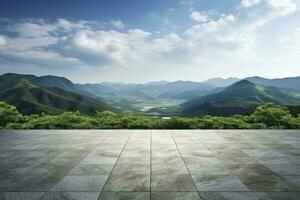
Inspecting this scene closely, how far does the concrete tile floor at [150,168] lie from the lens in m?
5.00

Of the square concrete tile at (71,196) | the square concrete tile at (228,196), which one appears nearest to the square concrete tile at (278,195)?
the square concrete tile at (228,196)

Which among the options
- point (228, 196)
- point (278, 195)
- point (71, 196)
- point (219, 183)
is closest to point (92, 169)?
point (71, 196)

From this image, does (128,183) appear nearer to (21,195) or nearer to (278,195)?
(21,195)

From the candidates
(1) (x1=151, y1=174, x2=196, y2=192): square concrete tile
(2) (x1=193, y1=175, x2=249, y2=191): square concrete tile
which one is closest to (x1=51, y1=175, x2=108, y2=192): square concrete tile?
(1) (x1=151, y1=174, x2=196, y2=192): square concrete tile

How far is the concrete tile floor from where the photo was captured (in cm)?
500

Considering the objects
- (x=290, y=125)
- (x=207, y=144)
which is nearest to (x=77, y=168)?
(x=207, y=144)

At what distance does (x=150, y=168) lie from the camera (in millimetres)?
6555

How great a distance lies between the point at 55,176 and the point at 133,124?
31.8 ft

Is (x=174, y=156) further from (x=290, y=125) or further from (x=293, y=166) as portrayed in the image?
(x=290, y=125)

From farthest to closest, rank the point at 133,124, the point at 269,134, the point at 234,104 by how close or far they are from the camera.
Answer: the point at 234,104, the point at 133,124, the point at 269,134

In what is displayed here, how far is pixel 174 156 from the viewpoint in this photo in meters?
7.79

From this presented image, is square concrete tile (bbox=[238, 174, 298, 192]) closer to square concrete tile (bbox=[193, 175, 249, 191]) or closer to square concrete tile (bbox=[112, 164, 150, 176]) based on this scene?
square concrete tile (bbox=[193, 175, 249, 191])

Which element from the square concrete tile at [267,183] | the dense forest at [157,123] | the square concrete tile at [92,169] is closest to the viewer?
the square concrete tile at [267,183]

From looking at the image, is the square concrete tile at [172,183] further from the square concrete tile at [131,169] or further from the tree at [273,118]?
the tree at [273,118]
